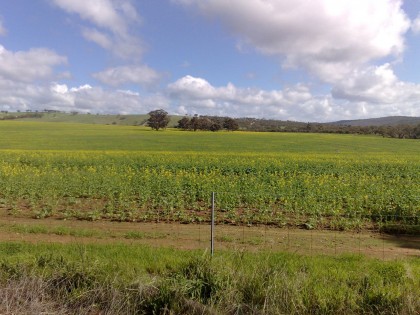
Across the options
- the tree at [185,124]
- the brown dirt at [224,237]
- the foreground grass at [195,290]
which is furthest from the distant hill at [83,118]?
the foreground grass at [195,290]

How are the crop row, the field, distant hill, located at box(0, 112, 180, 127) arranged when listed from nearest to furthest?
the field → the crop row → distant hill, located at box(0, 112, 180, 127)

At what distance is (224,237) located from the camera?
32.8ft

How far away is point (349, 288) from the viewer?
5.58m

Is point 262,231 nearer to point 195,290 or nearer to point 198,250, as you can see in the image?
point 198,250

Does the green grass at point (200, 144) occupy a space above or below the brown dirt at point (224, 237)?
below

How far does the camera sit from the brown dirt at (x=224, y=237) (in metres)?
9.25

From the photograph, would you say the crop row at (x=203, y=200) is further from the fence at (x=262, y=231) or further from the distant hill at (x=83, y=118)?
the distant hill at (x=83, y=118)

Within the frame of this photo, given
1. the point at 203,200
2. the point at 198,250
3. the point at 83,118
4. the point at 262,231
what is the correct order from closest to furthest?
the point at 198,250 → the point at 262,231 → the point at 203,200 → the point at 83,118

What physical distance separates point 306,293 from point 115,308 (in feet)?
8.84

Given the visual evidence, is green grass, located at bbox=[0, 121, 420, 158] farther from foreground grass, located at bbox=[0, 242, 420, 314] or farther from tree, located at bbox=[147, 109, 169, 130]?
tree, located at bbox=[147, 109, 169, 130]

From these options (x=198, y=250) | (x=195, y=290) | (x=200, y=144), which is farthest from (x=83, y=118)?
(x=195, y=290)

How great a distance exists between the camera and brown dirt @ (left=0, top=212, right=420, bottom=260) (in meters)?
9.25

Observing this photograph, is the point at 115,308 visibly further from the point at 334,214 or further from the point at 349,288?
the point at 334,214

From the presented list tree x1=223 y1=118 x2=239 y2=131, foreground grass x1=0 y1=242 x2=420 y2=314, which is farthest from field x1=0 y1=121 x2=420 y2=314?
tree x1=223 y1=118 x2=239 y2=131
